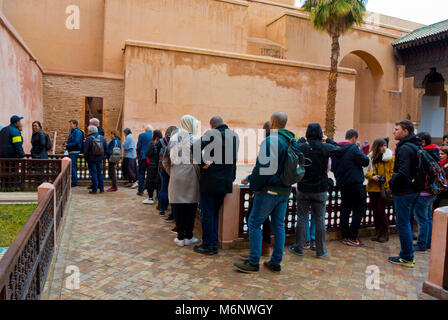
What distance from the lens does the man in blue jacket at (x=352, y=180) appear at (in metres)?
5.01

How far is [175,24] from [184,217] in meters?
17.2

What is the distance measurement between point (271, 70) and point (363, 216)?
13975 millimetres

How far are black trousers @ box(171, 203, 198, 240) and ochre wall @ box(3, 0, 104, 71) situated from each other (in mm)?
16389

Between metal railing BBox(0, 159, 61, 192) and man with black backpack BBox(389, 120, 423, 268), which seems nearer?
man with black backpack BBox(389, 120, 423, 268)

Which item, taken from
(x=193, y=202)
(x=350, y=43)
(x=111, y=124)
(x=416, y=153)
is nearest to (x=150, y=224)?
(x=193, y=202)

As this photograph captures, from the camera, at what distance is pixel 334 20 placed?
58.9 ft

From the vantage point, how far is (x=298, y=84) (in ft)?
62.6

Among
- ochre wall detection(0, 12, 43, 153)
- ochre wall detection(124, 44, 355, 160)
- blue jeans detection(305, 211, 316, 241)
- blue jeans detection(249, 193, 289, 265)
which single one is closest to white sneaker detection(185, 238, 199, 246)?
blue jeans detection(249, 193, 289, 265)

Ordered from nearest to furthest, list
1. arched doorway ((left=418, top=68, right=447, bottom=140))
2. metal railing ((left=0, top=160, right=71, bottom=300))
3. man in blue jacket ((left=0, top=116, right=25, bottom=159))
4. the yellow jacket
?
metal railing ((left=0, top=160, right=71, bottom=300)) < the yellow jacket < man in blue jacket ((left=0, top=116, right=25, bottom=159)) < arched doorway ((left=418, top=68, right=447, bottom=140))

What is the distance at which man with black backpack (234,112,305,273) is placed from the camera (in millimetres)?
3771

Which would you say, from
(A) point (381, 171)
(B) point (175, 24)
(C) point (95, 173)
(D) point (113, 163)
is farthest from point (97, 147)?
(B) point (175, 24)

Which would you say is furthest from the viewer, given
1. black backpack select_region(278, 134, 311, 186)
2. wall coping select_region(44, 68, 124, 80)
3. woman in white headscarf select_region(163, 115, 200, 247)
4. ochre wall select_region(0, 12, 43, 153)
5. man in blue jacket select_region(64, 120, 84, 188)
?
wall coping select_region(44, 68, 124, 80)

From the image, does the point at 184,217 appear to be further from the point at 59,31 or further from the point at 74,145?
the point at 59,31

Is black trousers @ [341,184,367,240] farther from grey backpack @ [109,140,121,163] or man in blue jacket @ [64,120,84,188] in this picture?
man in blue jacket @ [64,120,84,188]
